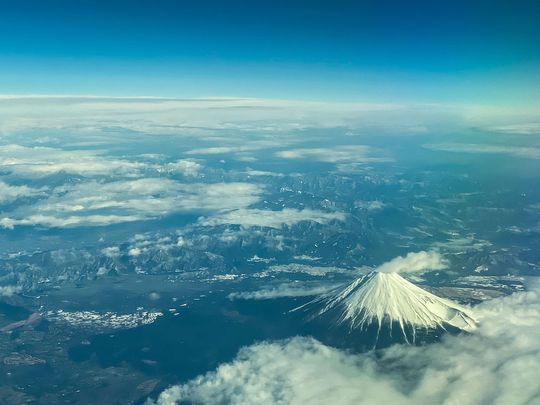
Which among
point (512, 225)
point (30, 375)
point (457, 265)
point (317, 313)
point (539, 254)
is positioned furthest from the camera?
point (512, 225)

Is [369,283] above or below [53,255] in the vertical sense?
above

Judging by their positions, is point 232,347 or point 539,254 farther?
point 539,254

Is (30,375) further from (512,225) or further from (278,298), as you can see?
(512,225)

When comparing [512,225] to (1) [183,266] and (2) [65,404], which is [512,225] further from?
(2) [65,404]

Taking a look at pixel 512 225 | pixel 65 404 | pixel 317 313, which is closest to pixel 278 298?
pixel 317 313

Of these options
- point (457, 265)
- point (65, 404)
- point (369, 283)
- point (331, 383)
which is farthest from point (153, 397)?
point (457, 265)

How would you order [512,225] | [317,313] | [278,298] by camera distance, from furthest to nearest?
1. [512,225]
2. [278,298]
3. [317,313]

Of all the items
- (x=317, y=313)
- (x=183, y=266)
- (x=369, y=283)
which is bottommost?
(x=183, y=266)
